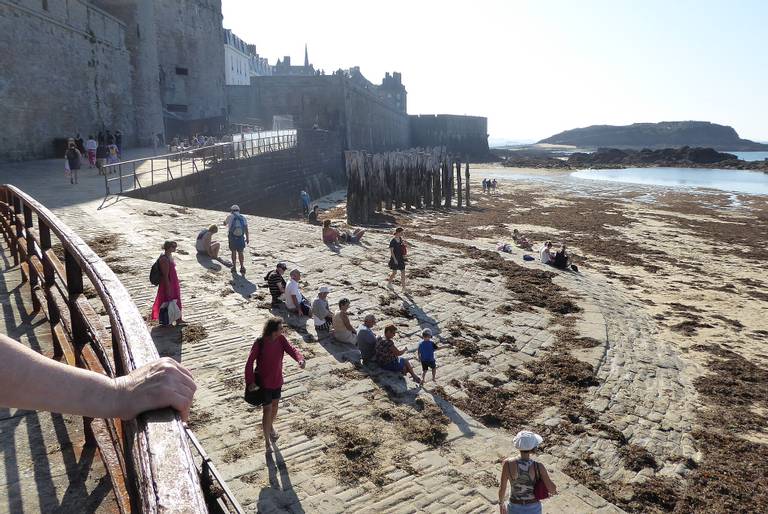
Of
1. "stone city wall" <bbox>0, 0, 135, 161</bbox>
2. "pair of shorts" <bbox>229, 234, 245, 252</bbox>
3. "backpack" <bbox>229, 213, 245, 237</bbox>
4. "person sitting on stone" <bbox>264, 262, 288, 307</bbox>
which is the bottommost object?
"person sitting on stone" <bbox>264, 262, 288, 307</bbox>

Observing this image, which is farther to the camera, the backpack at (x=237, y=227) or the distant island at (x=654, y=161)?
the distant island at (x=654, y=161)

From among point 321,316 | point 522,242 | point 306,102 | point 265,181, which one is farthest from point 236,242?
point 306,102

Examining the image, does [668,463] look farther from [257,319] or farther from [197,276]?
[197,276]

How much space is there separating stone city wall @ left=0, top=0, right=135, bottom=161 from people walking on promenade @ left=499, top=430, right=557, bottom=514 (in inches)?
862

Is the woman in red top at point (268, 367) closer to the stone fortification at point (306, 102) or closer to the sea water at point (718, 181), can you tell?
the stone fortification at point (306, 102)

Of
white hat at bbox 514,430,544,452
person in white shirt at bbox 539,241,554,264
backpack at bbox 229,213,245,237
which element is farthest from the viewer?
person in white shirt at bbox 539,241,554,264

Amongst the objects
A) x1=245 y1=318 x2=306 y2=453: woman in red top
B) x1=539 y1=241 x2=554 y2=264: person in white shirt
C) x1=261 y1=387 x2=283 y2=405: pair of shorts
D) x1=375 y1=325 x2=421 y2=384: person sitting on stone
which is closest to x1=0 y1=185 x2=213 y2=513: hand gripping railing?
x1=245 y1=318 x2=306 y2=453: woman in red top

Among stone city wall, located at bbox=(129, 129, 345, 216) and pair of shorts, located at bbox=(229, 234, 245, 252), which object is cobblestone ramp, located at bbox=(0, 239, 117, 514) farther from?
stone city wall, located at bbox=(129, 129, 345, 216)

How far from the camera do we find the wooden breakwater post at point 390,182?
83.7 feet

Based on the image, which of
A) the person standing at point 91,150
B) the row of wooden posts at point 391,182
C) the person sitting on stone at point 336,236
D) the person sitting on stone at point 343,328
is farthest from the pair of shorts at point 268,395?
the person standing at point 91,150

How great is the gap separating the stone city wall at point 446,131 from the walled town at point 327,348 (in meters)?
64.2

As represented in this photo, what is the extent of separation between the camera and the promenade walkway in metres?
5.61

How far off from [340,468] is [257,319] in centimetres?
411

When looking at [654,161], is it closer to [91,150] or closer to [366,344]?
[91,150]
